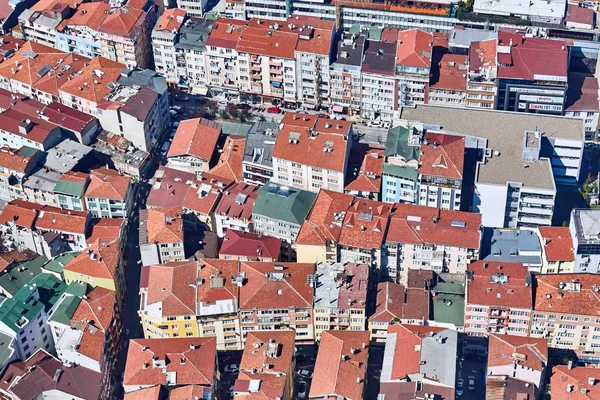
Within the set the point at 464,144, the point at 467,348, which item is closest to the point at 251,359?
the point at 467,348

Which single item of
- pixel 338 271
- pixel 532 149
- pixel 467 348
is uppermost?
pixel 532 149

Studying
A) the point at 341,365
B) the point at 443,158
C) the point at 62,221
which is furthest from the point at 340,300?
the point at 62,221

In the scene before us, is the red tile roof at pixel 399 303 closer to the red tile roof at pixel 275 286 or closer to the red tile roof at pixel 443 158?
the red tile roof at pixel 275 286

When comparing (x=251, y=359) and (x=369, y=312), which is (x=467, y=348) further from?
(x=251, y=359)

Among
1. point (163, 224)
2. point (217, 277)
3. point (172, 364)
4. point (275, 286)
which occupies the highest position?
point (163, 224)

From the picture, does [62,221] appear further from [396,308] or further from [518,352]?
[518,352]

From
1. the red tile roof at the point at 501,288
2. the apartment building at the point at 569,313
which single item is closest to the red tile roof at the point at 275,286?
the red tile roof at the point at 501,288
